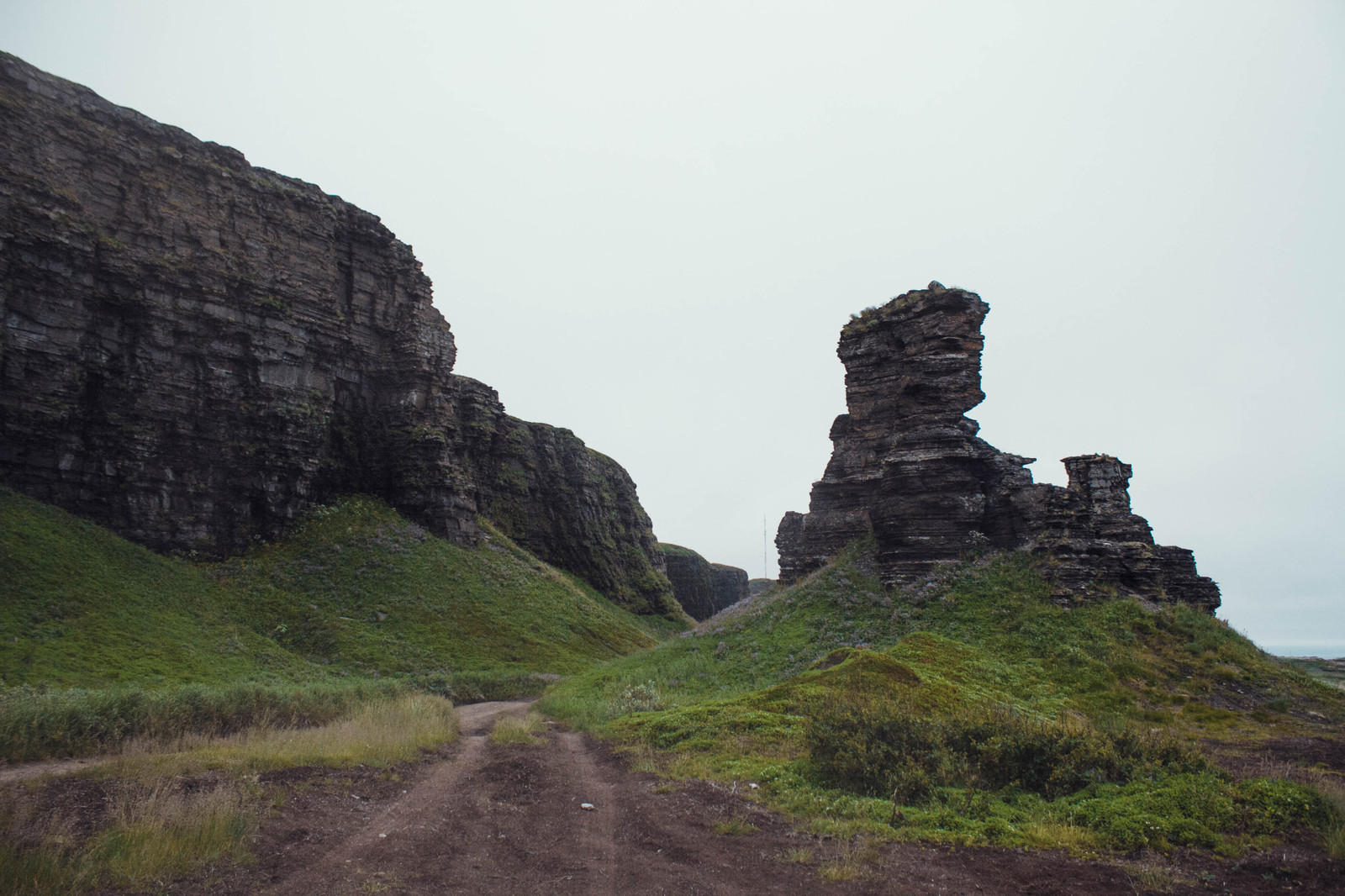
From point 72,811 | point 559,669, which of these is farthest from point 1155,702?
point 559,669

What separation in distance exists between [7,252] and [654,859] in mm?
45137

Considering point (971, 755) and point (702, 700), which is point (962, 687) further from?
point (702, 700)

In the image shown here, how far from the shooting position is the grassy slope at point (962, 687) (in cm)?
1034

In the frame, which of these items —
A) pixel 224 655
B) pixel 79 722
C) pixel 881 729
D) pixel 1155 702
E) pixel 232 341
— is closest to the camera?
pixel 881 729

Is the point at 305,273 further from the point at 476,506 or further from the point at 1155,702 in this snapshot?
the point at 1155,702

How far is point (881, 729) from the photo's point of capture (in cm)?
1274

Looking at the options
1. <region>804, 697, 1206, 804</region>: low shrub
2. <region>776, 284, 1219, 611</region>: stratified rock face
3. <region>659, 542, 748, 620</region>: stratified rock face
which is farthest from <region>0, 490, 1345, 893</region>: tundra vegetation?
<region>659, 542, 748, 620</region>: stratified rock face

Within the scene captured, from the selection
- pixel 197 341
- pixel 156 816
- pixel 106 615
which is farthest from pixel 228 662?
pixel 156 816

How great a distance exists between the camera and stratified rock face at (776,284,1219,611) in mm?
26016

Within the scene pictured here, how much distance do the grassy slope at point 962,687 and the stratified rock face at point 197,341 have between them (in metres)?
26.9

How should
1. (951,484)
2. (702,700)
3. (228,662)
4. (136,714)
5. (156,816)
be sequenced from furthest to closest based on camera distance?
(951,484), (228,662), (702,700), (136,714), (156,816)

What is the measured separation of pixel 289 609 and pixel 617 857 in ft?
117

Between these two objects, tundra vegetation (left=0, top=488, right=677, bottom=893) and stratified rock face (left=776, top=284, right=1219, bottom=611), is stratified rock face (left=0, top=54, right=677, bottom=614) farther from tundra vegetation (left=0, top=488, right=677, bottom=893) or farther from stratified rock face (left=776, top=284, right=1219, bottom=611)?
stratified rock face (left=776, top=284, right=1219, bottom=611)

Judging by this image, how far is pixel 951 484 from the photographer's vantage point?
29.3 meters
